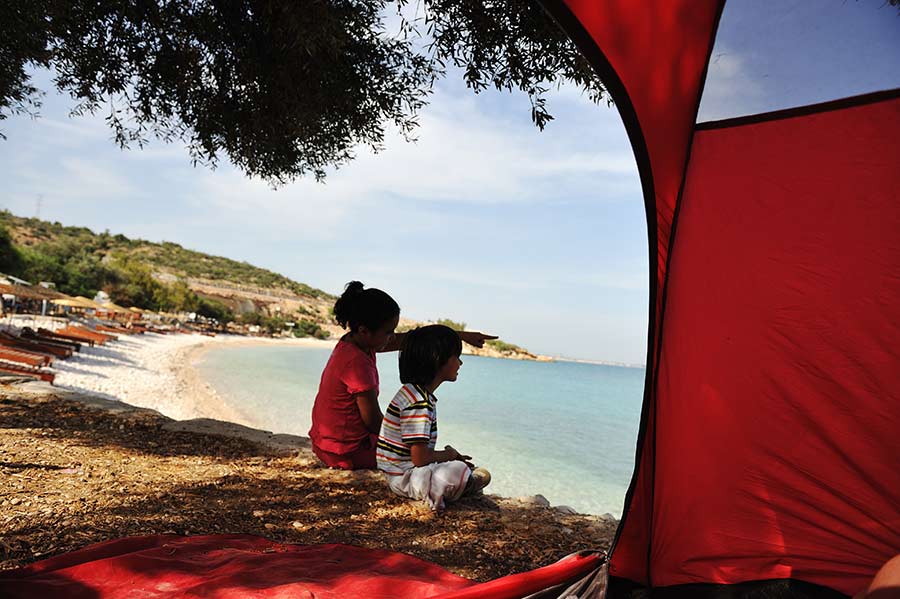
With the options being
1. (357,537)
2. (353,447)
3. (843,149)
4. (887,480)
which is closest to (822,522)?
(887,480)

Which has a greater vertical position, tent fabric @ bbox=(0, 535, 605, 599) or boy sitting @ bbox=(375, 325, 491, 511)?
boy sitting @ bbox=(375, 325, 491, 511)

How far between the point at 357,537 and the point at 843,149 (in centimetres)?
285

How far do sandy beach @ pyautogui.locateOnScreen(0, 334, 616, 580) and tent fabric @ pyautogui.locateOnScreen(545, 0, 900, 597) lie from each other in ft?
3.10

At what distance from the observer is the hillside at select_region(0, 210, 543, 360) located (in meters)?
39.0

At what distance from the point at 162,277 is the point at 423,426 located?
66518mm

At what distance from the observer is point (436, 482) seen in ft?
12.2

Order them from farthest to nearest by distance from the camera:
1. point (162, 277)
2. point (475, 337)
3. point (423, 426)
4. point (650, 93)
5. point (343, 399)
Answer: point (162, 277)
point (475, 337)
point (343, 399)
point (423, 426)
point (650, 93)

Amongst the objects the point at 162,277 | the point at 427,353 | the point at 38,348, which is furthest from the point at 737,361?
the point at 162,277

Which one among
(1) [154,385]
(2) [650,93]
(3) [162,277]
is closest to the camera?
(2) [650,93]

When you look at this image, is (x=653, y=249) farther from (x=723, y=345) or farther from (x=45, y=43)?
(x=45, y=43)

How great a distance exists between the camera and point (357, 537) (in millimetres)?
3121

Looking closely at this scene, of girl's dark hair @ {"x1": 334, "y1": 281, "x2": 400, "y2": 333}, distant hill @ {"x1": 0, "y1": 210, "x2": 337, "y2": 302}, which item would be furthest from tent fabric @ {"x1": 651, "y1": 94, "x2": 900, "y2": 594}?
distant hill @ {"x1": 0, "y1": 210, "x2": 337, "y2": 302}

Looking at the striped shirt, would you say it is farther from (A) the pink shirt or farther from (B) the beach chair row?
(B) the beach chair row

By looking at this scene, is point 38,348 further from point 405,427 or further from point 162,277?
point 162,277
